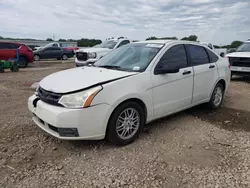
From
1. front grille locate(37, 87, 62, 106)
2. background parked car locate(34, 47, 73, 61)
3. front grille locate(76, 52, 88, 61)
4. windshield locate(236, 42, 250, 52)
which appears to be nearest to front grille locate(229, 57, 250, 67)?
windshield locate(236, 42, 250, 52)

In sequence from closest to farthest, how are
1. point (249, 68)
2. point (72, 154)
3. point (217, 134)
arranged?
point (72, 154), point (217, 134), point (249, 68)

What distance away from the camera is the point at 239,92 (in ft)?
24.8

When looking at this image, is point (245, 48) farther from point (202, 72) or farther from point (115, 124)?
point (115, 124)

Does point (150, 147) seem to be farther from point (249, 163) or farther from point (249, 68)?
point (249, 68)

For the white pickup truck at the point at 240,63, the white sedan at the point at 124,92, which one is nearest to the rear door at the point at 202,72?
the white sedan at the point at 124,92

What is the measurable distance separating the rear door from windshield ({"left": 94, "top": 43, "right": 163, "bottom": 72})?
878 millimetres

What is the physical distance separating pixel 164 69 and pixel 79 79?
1.39 m

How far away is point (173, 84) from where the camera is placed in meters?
4.18

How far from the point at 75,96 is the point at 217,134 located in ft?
8.22

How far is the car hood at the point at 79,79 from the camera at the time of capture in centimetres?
329

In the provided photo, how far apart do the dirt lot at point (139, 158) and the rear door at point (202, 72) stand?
575 mm

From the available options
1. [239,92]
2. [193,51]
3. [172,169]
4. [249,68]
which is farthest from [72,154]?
[249,68]

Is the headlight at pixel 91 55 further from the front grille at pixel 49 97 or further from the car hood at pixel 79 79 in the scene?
the front grille at pixel 49 97

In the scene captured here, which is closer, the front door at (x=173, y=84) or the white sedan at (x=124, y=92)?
the white sedan at (x=124, y=92)
